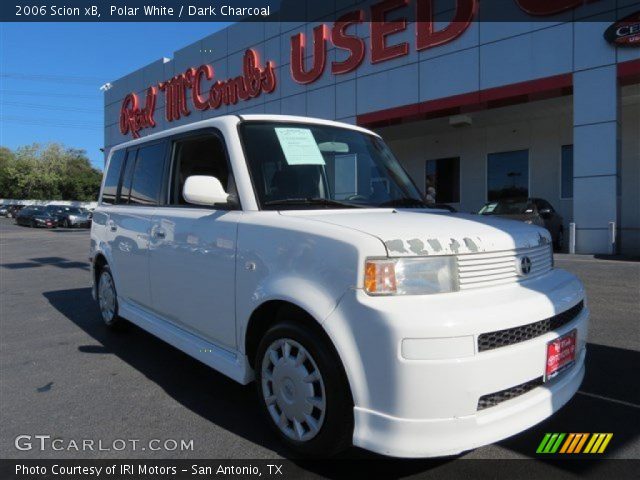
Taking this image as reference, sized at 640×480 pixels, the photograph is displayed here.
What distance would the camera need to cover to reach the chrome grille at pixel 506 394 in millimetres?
2285

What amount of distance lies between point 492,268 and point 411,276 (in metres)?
0.51

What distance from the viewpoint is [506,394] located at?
236 cm

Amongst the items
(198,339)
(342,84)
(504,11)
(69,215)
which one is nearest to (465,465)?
(198,339)

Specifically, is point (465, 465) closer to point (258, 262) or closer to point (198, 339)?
point (258, 262)

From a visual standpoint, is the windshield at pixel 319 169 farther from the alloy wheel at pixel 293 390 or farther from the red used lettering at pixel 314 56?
the red used lettering at pixel 314 56

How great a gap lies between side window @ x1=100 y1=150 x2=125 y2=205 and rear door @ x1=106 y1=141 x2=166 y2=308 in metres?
0.14

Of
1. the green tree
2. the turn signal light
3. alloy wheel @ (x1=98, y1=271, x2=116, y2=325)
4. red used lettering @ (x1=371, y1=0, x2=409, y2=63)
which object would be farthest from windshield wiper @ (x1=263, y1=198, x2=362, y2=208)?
the green tree

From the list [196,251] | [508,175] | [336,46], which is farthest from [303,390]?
[508,175]

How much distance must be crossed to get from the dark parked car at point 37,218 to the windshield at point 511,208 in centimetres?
2841

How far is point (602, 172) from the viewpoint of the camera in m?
12.3

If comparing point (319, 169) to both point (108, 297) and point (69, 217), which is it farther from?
point (69, 217)

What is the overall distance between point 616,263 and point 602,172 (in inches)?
124

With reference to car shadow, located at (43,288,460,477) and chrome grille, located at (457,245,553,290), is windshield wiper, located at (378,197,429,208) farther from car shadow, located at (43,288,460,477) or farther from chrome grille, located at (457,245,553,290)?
car shadow, located at (43,288,460,477)

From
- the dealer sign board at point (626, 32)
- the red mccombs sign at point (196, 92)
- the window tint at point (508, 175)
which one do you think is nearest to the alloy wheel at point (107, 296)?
the dealer sign board at point (626, 32)
